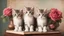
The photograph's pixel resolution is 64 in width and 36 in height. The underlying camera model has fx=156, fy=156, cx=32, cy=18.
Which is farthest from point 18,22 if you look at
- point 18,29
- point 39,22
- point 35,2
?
point 35,2

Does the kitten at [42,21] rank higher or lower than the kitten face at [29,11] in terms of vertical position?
lower

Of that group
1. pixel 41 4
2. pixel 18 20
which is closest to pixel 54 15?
pixel 18 20

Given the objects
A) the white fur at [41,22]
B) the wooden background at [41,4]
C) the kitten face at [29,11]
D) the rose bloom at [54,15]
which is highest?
→ the wooden background at [41,4]

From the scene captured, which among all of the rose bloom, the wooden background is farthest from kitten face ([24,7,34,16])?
→ the wooden background

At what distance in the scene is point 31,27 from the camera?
1277mm

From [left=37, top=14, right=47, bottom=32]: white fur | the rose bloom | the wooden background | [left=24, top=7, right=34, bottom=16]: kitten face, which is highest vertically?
the wooden background

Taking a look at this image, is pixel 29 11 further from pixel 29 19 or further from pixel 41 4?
pixel 41 4

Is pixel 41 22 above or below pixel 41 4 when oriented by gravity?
below

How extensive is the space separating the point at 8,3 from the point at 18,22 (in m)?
0.49

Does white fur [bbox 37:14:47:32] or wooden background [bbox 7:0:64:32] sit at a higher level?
wooden background [bbox 7:0:64:32]

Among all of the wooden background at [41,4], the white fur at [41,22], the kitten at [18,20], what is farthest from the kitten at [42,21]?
the wooden background at [41,4]

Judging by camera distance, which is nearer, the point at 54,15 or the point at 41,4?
the point at 54,15

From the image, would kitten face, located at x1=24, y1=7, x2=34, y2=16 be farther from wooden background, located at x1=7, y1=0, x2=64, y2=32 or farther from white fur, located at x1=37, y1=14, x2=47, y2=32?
wooden background, located at x1=7, y1=0, x2=64, y2=32

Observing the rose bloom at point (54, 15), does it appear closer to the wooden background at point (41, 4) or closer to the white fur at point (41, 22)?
the white fur at point (41, 22)
